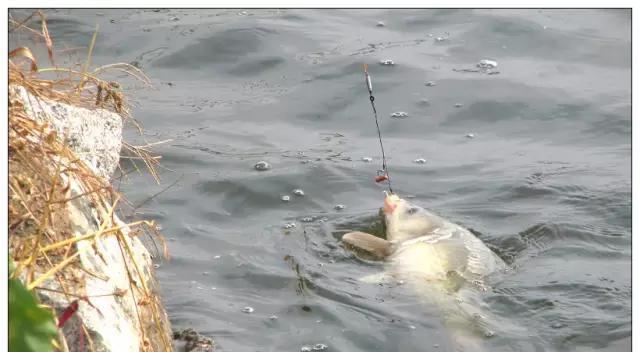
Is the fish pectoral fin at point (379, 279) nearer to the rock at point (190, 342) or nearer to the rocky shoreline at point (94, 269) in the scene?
the rock at point (190, 342)

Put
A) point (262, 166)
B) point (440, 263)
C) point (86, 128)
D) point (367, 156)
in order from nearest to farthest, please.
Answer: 1. point (86, 128)
2. point (440, 263)
3. point (262, 166)
4. point (367, 156)

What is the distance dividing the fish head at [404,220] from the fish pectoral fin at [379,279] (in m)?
0.36

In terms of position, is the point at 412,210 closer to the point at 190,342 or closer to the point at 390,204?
the point at 390,204

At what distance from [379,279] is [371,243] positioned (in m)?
0.33

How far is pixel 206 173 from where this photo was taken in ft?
24.6

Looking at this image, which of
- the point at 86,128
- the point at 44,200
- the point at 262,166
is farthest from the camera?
the point at 262,166

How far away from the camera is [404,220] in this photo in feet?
21.5

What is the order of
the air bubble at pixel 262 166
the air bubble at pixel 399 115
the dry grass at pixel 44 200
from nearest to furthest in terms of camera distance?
the dry grass at pixel 44 200
the air bubble at pixel 262 166
the air bubble at pixel 399 115

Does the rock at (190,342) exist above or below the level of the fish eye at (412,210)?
above

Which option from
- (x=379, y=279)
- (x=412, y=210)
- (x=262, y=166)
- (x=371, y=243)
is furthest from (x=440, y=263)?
(x=262, y=166)


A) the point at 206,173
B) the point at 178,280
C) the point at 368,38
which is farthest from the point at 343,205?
the point at 368,38

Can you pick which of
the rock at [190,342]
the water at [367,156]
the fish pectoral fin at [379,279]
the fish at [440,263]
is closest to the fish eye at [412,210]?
the fish at [440,263]

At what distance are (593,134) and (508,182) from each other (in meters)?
1.27

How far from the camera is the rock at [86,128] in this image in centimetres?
412
